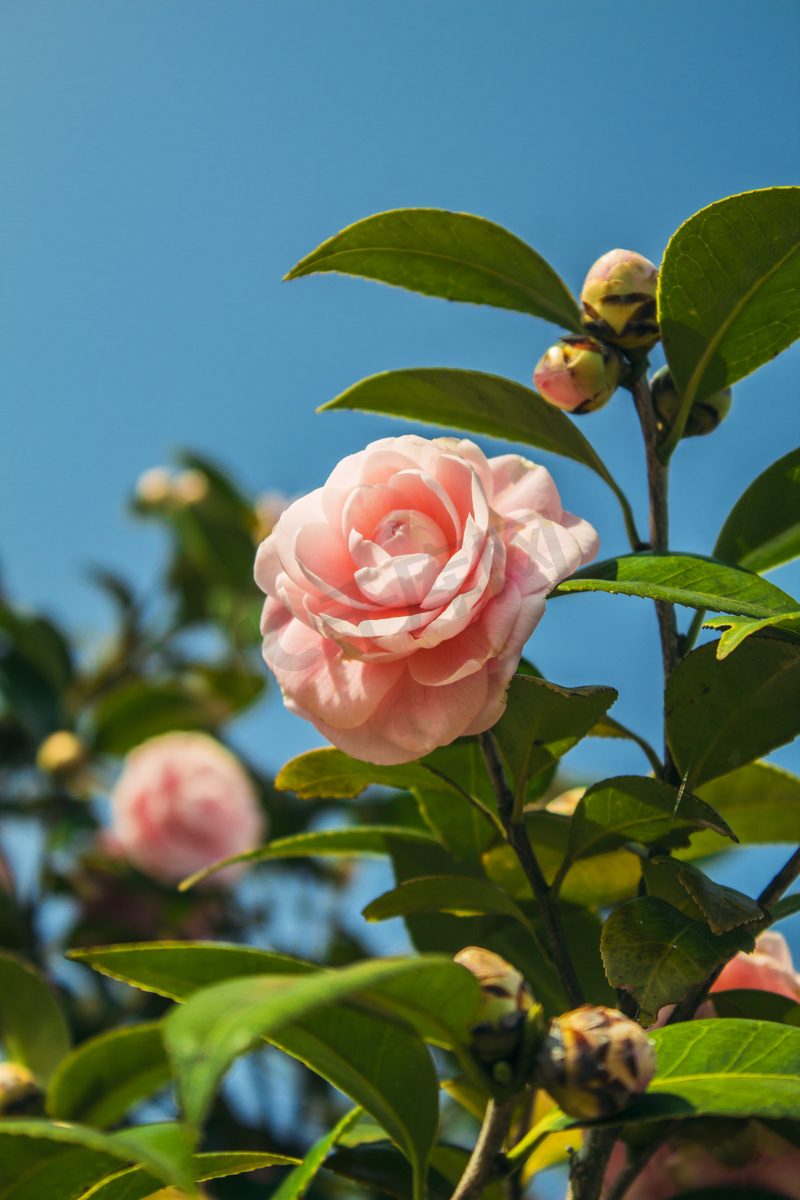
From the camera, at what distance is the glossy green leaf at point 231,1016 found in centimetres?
28

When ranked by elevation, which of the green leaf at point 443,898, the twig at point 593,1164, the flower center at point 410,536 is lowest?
the twig at point 593,1164

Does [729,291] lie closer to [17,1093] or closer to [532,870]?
[532,870]

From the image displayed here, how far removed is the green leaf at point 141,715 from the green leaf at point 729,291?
4.95 feet

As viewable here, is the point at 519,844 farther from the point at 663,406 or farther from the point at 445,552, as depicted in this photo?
Answer: the point at 663,406

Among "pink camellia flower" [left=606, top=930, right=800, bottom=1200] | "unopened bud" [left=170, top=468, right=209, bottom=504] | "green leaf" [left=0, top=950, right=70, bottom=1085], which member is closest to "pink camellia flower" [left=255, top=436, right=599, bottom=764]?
"pink camellia flower" [left=606, top=930, right=800, bottom=1200]

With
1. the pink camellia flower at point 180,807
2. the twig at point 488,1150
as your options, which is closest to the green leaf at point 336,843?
the twig at point 488,1150

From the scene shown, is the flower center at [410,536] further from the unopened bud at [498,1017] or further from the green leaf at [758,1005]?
the green leaf at [758,1005]

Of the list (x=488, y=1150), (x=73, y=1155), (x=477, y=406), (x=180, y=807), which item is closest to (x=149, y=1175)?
(x=73, y=1155)

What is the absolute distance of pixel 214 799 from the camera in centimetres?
198

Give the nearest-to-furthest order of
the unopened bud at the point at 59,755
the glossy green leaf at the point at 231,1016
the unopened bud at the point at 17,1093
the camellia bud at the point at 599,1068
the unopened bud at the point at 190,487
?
1. the glossy green leaf at the point at 231,1016
2. the camellia bud at the point at 599,1068
3. the unopened bud at the point at 17,1093
4. the unopened bud at the point at 59,755
5. the unopened bud at the point at 190,487

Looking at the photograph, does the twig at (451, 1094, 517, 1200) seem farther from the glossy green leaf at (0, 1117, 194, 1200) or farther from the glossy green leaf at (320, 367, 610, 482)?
the glossy green leaf at (320, 367, 610, 482)

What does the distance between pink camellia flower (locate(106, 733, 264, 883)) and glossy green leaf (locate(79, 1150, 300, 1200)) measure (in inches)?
56.6

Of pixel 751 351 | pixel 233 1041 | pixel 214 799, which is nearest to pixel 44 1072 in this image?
pixel 233 1041

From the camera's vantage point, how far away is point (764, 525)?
686 millimetres
